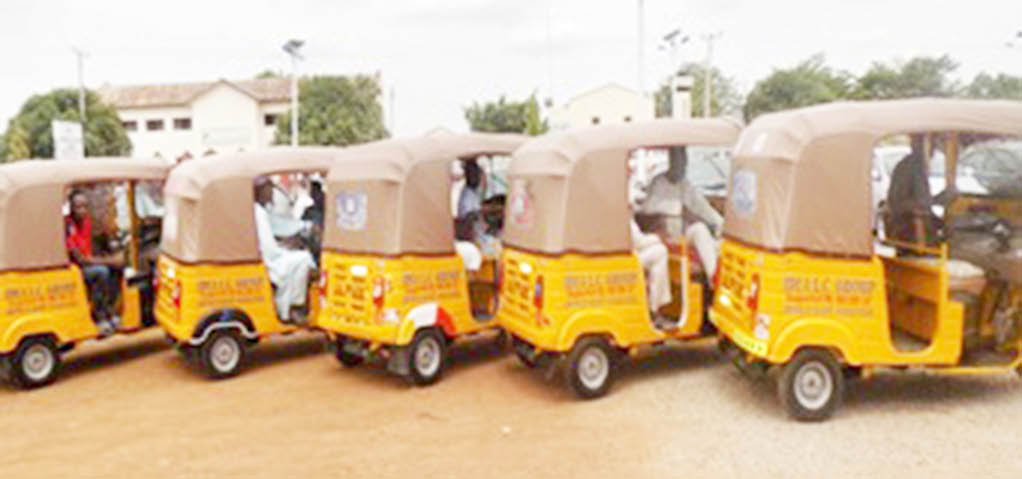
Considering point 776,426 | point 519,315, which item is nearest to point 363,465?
point 519,315

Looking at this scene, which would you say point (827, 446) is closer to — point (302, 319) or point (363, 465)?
point (363, 465)

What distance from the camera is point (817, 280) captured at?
267 inches

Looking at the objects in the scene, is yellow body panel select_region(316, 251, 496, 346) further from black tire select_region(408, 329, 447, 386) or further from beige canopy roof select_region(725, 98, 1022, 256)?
beige canopy roof select_region(725, 98, 1022, 256)

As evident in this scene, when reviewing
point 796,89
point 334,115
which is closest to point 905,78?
point 796,89

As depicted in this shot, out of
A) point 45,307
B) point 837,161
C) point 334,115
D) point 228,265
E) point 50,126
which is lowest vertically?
point 45,307

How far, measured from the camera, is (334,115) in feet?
146

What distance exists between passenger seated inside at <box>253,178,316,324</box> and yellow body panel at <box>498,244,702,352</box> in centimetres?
263

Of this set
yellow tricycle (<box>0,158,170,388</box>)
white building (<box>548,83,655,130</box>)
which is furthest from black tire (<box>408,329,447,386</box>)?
white building (<box>548,83,655,130</box>)

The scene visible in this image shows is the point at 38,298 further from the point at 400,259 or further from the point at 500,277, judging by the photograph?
the point at 500,277

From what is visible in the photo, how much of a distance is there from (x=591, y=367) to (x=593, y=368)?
2 cm

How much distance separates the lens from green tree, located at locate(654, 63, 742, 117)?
50.8 meters

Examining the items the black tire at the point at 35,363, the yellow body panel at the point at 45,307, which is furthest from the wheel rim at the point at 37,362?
the yellow body panel at the point at 45,307

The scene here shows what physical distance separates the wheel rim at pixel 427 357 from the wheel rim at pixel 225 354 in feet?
6.59

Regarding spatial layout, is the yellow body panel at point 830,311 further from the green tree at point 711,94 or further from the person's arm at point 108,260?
the green tree at point 711,94
